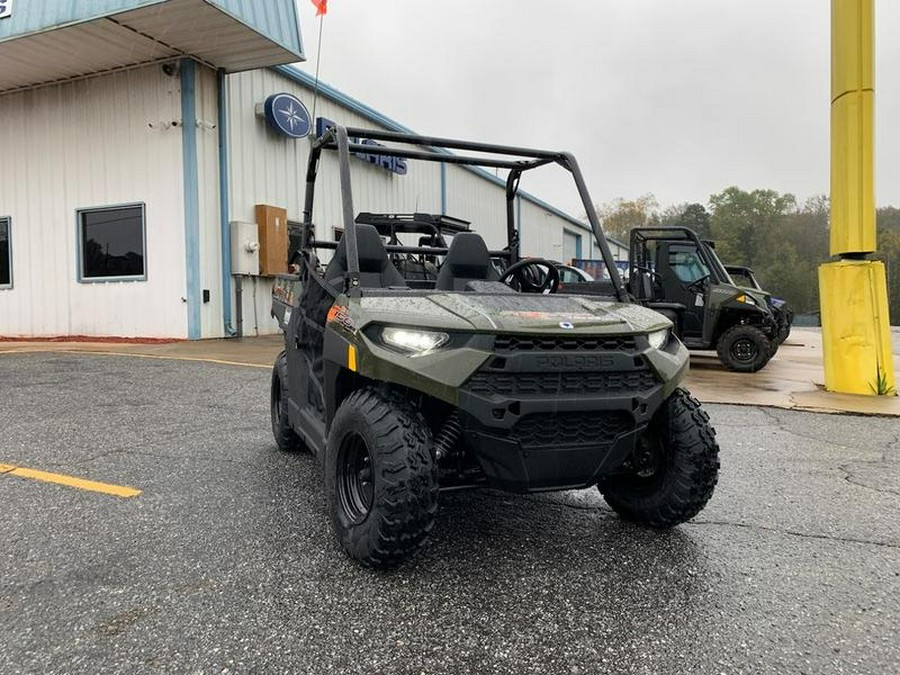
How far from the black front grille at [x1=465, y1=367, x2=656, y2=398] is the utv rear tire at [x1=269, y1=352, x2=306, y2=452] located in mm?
2018

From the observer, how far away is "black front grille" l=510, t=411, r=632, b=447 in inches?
90.5

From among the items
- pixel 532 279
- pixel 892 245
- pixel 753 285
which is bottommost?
pixel 532 279

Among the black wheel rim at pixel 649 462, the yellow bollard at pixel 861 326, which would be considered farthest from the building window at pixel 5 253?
the yellow bollard at pixel 861 326

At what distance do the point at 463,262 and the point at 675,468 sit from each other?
143 cm

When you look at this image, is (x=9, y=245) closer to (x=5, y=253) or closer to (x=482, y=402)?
(x=5, y=253)

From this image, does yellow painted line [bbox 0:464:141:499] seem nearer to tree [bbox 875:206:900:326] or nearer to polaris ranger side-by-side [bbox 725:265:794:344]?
polaris ranger side-by-side [bbox 725:265:794:344]

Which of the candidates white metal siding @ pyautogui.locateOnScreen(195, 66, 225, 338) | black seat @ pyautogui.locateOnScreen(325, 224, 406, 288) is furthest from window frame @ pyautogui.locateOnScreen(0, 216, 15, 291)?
black seat @ pyautogui.locateOnScreen(325, 224, 406, 288)

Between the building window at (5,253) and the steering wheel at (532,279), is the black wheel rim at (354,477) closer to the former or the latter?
the steering wheel at (532,279)

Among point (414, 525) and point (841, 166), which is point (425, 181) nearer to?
point (841, 166)

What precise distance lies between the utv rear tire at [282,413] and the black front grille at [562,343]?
2.07 m

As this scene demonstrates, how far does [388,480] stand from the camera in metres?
2.26

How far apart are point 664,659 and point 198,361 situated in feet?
25.6

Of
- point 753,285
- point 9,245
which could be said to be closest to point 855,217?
point 753,285

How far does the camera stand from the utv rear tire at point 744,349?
930 cm
